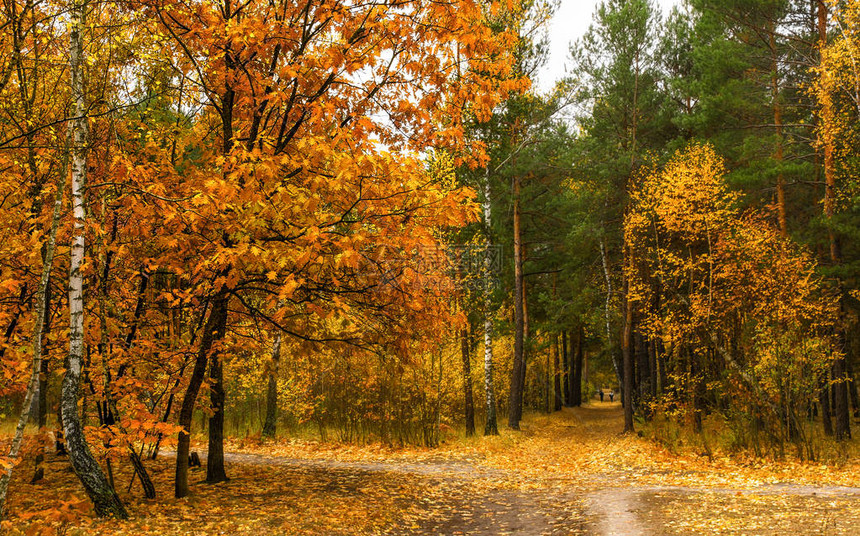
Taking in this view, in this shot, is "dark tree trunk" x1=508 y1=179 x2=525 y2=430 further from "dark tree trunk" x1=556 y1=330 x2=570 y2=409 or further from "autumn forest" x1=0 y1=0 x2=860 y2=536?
"dark tree trunk" x1=556 y1=330 x2=570 y2=409

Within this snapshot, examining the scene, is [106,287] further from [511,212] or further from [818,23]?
[818,23]

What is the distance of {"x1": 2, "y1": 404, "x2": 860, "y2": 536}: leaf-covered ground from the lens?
654cm

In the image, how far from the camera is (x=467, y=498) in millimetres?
9352

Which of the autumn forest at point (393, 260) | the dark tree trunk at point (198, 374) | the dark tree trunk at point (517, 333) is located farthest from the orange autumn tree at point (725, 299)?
the dark tree trunk at point (198, 374)

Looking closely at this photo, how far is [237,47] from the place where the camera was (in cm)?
640

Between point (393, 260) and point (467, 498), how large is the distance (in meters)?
4.84

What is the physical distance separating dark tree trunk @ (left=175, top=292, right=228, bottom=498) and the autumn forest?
59mm

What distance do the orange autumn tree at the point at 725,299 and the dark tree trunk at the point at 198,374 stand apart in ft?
35.4

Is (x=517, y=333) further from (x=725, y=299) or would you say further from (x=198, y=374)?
(x=198, y=374)

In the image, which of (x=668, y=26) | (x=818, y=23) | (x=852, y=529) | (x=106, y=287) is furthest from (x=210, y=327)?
(x=668, y=26)

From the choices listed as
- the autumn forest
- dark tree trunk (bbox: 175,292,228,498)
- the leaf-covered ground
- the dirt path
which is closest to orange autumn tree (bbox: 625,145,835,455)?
the autumn forest

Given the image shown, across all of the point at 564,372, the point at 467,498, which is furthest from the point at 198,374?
the point at 564,372

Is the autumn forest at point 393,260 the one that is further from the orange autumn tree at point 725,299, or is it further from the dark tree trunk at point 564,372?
the dark tree trunk at point 564,372

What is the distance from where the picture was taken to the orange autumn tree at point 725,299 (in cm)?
1216
